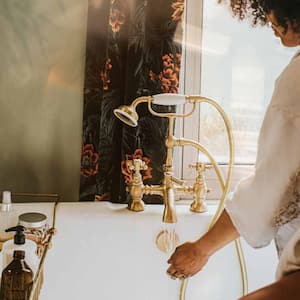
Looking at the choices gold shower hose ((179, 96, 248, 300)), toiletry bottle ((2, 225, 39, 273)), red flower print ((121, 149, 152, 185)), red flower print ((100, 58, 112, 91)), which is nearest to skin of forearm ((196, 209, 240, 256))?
toiletry bottle ((2, 225, 39, 273))

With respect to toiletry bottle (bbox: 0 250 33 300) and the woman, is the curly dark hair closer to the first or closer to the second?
the woman

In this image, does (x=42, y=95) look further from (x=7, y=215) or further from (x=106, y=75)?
(x=7, y=215)

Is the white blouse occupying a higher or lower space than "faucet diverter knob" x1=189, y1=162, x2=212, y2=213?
higher

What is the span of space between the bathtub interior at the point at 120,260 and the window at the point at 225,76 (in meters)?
0.29

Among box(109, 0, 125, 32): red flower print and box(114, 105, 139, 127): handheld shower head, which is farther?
box(109, 0, 125, 32): red flower print

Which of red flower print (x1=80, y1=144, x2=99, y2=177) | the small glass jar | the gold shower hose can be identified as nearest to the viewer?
the small glass jar

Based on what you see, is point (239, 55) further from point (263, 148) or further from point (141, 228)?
point (263, 148)

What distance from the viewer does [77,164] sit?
1644 millimetres

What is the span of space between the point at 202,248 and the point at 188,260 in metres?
0.05

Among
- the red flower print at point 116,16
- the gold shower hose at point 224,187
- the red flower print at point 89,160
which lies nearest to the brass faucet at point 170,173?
the gold shower hose at point 224,187

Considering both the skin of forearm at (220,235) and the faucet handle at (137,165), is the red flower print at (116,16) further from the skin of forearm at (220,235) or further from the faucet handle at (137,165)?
the skin of forearm at (220,235)

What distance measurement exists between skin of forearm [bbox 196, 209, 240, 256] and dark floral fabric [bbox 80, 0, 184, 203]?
0.55m

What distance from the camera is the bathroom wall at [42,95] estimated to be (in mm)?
1595

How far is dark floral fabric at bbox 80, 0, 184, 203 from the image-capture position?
1500 millimetres
